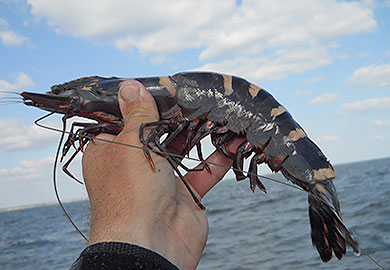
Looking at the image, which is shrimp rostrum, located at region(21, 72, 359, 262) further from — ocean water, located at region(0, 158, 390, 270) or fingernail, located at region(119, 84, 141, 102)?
ocean water, located at region(0, 158, 390, 270)

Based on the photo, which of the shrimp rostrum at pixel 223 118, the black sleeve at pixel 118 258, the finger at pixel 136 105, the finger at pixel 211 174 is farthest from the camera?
the finger at pixel 211 174

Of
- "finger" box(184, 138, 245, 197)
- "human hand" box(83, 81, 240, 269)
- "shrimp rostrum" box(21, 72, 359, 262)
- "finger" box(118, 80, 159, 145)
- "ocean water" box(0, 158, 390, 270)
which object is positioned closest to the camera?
"human hand" box(83, 81, 240, 269)

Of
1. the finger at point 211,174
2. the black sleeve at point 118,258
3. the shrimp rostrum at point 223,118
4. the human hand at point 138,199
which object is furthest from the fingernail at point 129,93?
the black sleeve at point 118,258

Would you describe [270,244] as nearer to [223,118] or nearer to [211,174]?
[211,174]

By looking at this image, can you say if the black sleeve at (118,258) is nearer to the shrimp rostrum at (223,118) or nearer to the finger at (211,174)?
the shrimp rostrum at (223,118)

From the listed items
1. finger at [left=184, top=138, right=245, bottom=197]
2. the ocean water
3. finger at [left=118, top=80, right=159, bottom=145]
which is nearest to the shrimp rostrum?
finger at [left=184, top=138, right=245, bottom=197]

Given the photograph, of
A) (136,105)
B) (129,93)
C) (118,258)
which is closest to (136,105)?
(136,105)

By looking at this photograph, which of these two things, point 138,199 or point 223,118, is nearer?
point 138,199
